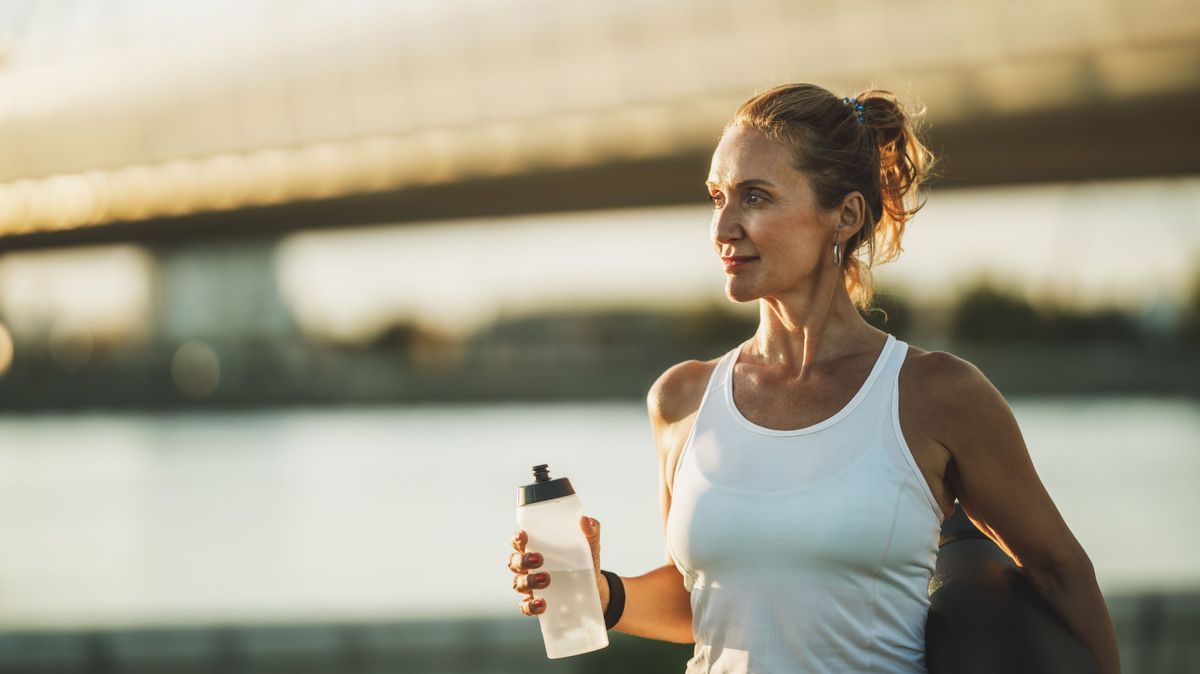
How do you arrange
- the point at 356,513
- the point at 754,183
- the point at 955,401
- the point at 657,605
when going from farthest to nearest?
the point at 356,513 < the point at 657,605 < the point at 754,183 < the point at 955,401

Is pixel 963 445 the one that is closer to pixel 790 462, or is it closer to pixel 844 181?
pixel 790 462

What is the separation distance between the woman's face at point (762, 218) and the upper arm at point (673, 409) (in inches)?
6.8

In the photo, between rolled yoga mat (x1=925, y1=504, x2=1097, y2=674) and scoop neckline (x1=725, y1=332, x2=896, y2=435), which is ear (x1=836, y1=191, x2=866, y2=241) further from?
rolled yoga mat (x1=925, y1=504, x2=1097, y2=674)

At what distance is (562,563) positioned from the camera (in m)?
2.03

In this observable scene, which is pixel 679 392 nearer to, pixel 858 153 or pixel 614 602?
pixel 614 602

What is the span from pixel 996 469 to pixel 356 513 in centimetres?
913

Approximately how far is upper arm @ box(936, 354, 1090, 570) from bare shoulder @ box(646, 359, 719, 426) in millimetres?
366

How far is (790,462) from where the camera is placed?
184 centimetres

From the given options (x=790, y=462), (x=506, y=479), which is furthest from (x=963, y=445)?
(x=506, y=479)

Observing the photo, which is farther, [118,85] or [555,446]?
[118,85]

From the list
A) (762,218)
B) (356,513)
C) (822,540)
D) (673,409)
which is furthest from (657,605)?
(356,513)

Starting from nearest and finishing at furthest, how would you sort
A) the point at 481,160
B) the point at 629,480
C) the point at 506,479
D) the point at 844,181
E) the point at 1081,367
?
1. the point at 844,181
2. the point at 629,480
3. the point at 506,479
4. the point at 481,160
5. the point at 1081,367

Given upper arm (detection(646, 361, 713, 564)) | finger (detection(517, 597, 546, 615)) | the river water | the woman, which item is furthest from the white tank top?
the river water

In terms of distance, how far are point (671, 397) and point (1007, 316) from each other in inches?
1060
